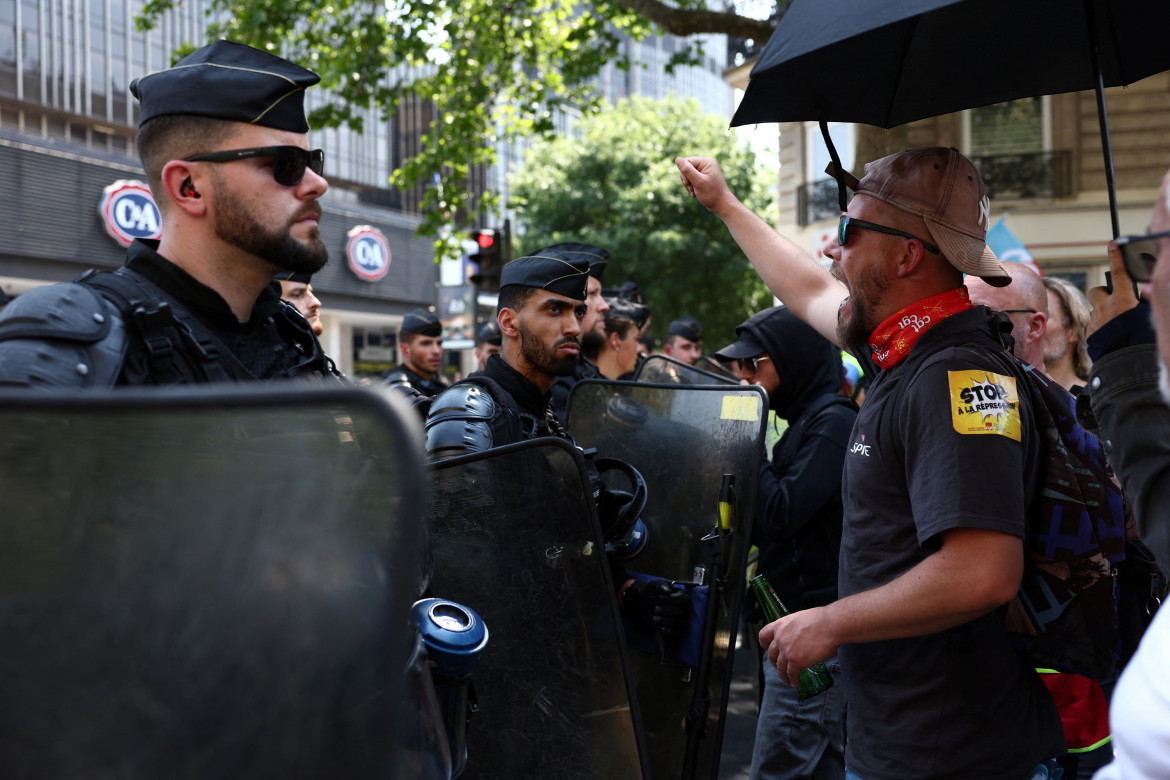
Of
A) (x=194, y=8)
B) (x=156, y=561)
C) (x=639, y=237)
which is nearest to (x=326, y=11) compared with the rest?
(x=156, y=561)

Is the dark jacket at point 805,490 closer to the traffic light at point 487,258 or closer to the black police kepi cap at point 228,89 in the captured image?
the black police kepi cap at point 228,89

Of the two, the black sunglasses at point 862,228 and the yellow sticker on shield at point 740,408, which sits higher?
the black sunglasses at point 862,228

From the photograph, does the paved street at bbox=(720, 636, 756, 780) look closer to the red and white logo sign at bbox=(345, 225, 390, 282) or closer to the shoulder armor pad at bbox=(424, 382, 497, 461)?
the shoulder armor pad at bbox=(424, 382, 497, 461)

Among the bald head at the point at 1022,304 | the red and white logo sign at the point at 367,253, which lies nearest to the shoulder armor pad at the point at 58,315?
the bald head at the point at 1022,304

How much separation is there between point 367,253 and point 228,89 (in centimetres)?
2527

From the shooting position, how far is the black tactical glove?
268 cm

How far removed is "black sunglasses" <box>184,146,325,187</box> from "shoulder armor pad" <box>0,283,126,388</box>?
364 millimetres

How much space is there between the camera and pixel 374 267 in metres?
26.7

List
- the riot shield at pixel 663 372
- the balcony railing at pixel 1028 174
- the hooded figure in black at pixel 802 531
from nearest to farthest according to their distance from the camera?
1. the hooded figure in black at pixel 802 531
2. the riot shield at pixel 663 372
3. the balcony railing at pixel 1028 174

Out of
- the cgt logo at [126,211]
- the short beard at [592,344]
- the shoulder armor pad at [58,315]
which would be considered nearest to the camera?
the shoulder armor pad at [58,315]

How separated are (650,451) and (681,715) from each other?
2.68 ft

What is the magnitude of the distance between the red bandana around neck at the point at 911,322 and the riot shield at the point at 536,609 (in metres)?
0.72

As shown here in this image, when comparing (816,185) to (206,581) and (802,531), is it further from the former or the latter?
(206,581)

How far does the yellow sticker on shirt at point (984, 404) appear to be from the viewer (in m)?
1.77
